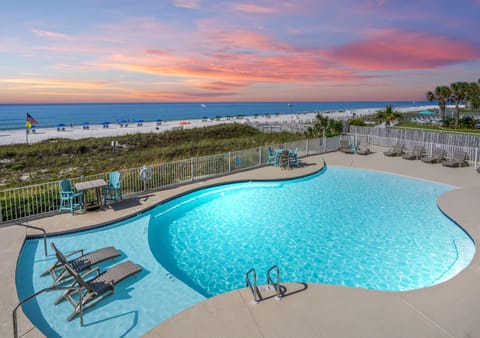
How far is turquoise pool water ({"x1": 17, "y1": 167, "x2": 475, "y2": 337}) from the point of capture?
5.43 meters

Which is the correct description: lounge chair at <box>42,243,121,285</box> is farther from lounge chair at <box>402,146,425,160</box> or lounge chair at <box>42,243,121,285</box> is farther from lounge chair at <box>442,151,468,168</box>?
lounge chair at <box>402,146,425,160</box>

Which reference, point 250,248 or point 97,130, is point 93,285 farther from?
point 97,130

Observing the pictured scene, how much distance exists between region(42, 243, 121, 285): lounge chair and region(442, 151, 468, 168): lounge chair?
1623 centimetres

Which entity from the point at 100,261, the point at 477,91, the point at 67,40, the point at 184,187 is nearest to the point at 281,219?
the point at 184,187

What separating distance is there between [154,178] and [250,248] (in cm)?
553

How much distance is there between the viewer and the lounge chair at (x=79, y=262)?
600cm

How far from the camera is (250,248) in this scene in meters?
8.30

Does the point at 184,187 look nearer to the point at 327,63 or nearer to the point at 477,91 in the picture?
the point at 327,63

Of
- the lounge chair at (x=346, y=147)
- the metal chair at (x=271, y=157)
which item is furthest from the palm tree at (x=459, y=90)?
the metal chair at (x=271, y=157)

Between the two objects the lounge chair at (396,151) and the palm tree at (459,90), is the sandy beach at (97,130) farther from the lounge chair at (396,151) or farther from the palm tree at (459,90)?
the lounge chair at (396,151)

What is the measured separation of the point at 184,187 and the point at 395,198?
8197 millimetres

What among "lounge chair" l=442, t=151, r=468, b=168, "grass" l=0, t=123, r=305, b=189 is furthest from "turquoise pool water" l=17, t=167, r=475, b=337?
"grass" l=0, t=123, r=305, b=189

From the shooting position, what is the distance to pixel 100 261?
259 inches

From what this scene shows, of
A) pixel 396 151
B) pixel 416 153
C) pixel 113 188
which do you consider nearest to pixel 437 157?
pixel 416 153
